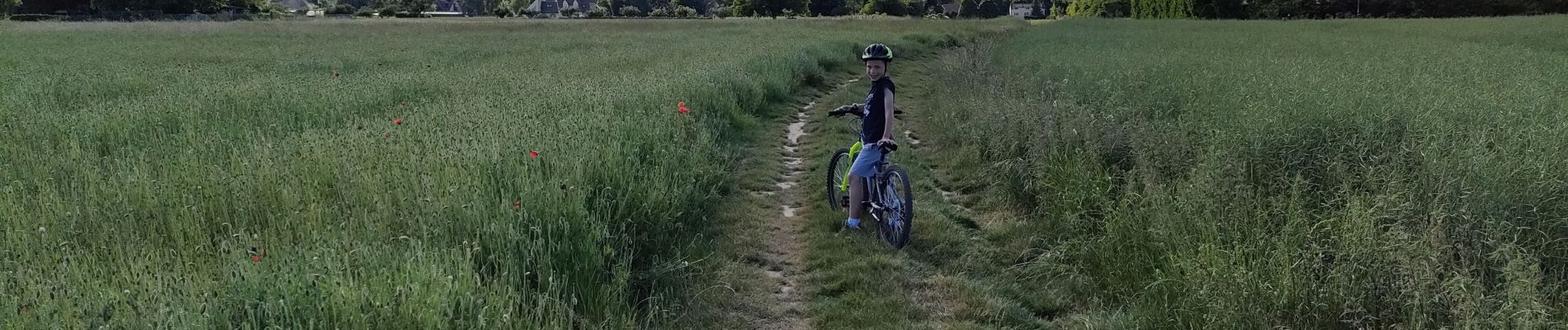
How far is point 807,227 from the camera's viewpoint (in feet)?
19.7

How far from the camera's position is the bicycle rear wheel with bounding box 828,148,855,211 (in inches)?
247

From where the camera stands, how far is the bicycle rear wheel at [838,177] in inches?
247

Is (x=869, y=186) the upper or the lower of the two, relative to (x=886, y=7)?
lower

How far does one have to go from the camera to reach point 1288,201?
173 inches

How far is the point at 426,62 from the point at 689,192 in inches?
545

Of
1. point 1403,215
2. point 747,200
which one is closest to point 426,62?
point 747,200

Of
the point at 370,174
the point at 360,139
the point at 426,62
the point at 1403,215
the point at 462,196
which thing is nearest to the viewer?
the point at 1403,215

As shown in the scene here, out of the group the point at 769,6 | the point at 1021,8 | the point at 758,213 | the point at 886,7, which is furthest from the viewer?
the point at 1021,8

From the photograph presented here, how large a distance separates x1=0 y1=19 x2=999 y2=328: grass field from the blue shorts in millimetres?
1215

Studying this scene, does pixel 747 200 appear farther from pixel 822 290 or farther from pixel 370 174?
pixel 370 174

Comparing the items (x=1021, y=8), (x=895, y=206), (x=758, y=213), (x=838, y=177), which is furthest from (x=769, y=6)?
(x=895, y=206)

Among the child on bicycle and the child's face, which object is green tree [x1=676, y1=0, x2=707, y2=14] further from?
the child's face

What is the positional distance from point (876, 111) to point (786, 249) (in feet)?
3.82

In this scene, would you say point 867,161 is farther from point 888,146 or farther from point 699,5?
point 699,5
